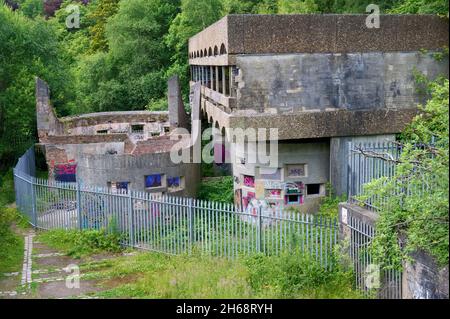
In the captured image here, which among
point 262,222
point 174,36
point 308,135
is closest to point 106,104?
point 174,36

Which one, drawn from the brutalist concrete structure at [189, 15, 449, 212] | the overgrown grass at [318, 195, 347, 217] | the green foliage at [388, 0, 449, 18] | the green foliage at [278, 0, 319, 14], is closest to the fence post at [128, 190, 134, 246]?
the brutalist concrete structure at [189, 15, 449, 212]

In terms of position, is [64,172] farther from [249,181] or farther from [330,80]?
[330,80]

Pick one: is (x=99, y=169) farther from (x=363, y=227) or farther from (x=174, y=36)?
(x=174, y=36)

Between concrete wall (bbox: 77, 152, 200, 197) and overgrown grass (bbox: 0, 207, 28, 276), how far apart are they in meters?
2.33

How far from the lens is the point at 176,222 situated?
1359 cm

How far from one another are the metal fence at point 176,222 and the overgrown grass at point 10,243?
55 centimetres

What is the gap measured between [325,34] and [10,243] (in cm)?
1048

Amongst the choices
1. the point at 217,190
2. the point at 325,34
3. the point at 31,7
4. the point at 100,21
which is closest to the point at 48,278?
the point at 217,190

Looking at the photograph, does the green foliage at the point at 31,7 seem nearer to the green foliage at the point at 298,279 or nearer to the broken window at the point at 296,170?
the broken window at the point at 296,170

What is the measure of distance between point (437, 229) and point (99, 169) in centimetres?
1101

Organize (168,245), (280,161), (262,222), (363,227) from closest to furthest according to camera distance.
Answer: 1. (363,227)
2. (262,222)
3. (168,245)
4. (280,161)

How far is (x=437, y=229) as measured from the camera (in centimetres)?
831

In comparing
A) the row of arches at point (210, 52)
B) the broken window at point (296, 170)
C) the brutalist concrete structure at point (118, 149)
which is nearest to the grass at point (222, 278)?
the brutalist concrete structure at point (118, 149)

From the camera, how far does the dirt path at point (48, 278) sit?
1141 centimetres
